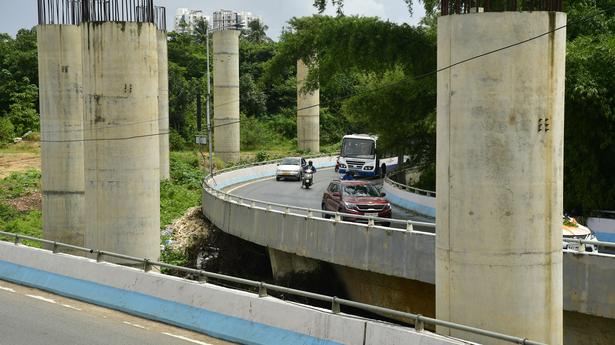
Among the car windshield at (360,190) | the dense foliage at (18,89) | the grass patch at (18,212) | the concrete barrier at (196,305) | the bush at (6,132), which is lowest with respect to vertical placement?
the grass patch at (18,212)

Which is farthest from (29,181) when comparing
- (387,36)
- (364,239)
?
(364,239)

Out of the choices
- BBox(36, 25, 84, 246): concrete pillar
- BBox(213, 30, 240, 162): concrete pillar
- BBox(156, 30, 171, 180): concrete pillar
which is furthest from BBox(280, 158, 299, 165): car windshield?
BBox(36, 25, 84, 246): concrete pillar

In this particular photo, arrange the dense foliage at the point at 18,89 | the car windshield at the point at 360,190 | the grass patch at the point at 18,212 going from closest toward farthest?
the car windshield at the point at 360,190 < the grass patch at the point at 18,212 < the dense foliage at the point at 18,89

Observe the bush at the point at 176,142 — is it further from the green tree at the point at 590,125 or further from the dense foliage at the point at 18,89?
the green tree at the point at 590,125

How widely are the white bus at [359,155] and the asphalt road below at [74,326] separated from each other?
115ft

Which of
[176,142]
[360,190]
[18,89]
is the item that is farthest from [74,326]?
[18,89]

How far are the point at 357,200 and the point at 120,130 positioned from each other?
28.2 ft

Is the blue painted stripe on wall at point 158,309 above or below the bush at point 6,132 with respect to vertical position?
below

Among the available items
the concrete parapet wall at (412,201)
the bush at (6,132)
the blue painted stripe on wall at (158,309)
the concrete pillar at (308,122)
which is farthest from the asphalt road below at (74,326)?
the concrete pillar at (308,122)

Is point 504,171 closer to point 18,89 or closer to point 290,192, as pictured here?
point 290,192

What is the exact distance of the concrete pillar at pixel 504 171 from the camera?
1197 centimetres

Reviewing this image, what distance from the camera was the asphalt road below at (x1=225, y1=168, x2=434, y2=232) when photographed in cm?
3647

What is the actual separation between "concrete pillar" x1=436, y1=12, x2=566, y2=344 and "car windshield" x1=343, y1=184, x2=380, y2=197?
16384 millimetres

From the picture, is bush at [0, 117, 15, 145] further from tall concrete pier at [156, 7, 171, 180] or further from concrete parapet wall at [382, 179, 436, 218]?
concrete parapet wall at [382, 179, 436, 218]
